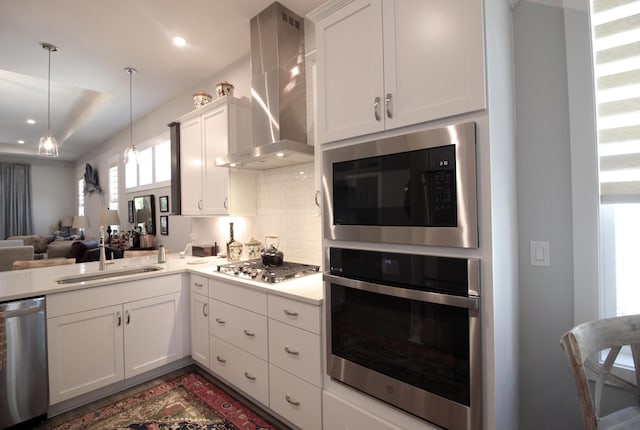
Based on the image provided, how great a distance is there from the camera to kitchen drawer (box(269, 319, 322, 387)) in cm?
164

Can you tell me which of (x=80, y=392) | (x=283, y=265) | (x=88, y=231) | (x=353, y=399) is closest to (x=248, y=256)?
(x=283, y=265)

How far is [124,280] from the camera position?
2.32 m

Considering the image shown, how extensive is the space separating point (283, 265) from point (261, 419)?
108 cm

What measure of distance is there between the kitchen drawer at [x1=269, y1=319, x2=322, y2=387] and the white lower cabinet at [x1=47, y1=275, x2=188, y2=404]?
1.23 meters

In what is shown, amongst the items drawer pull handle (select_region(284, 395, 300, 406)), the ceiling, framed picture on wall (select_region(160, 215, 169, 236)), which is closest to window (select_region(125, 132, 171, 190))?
framed picture on wall (select_region(160, 215, 169, 236))

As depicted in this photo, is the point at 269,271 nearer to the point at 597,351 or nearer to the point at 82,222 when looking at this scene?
the point at 597,351

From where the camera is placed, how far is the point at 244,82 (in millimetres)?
3209

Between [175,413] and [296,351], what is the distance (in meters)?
1.14

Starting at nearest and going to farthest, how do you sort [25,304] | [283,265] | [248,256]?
[25,304] → [283,265] → [248,256]

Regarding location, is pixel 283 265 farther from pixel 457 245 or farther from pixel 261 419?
pixel 457 245

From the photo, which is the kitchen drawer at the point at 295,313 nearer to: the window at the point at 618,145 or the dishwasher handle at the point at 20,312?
the window at the point at 618,145

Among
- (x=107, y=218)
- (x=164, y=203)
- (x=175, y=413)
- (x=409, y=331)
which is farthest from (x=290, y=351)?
(x=107, y=218)

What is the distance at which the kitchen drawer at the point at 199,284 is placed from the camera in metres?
2.49

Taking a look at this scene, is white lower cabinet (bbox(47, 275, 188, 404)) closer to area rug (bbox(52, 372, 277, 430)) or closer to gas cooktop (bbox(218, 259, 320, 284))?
area rug (bbox(52, 372, 277, 430))
